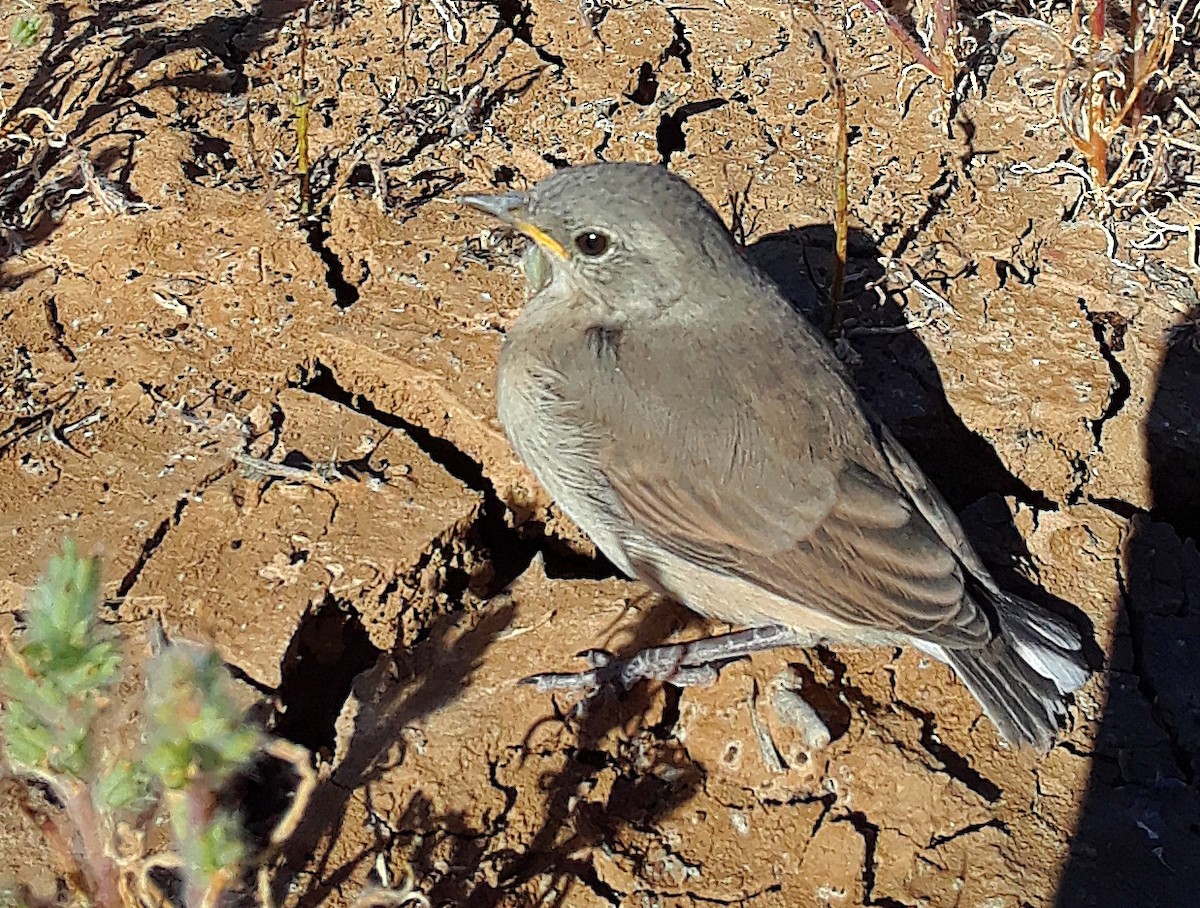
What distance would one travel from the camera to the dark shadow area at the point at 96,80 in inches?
164

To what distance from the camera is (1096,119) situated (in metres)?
4.32

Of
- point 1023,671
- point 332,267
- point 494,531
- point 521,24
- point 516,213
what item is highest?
point 516,213

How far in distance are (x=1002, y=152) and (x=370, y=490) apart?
2739mm

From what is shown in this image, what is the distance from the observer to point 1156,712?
10.5ft

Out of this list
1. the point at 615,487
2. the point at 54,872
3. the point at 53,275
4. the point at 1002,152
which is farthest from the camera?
the point at 1002,152

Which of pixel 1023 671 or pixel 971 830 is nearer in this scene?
pixel 971 830

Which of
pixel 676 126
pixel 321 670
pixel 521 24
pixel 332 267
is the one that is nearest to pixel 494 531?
pixel 321 670

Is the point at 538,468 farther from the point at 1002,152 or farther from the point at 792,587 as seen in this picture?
the point at 1002,152

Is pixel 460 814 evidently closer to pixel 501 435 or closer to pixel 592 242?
pixel 501 435

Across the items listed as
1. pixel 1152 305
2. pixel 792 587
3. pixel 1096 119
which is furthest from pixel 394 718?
pixel 1096 119

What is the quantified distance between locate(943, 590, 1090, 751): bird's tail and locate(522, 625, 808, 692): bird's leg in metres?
0.44

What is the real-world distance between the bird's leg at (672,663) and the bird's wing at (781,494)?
0.85 ft

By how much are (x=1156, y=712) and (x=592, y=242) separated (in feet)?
6.01

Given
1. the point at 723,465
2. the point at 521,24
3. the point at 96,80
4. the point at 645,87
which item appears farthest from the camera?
the point at 521,24
